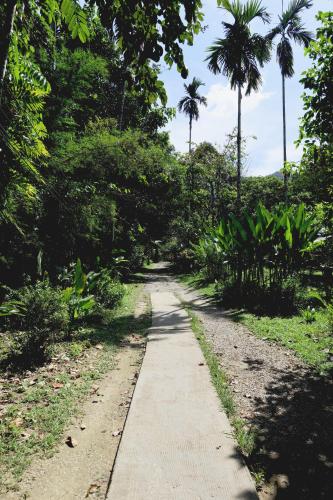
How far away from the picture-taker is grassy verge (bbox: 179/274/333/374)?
5.79 m

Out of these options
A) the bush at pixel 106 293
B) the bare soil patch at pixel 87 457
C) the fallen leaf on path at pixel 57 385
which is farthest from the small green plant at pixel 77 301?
the bare soil patch at pixel 87 457

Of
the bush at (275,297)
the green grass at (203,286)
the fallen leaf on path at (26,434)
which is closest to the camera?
the fallen leaf on path at (26,434)

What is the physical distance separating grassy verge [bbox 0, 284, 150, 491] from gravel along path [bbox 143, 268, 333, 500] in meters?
2.03

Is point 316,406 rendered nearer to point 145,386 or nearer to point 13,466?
point 145,386

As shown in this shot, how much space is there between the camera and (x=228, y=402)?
162 inches

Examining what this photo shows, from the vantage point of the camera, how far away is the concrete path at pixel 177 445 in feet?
8.68

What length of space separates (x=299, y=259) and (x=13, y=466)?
9362 mm

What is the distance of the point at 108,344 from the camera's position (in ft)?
22.5

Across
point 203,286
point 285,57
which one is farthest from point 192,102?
point 203,286

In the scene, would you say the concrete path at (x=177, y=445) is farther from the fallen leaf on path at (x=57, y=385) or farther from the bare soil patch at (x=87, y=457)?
the fallen leaf on path at (x=57, y=385)

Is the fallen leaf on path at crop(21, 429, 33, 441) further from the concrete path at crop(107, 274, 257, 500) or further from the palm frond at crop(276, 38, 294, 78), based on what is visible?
the palm frond at crop(276, 38, 294, 78)

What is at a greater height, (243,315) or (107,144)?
(107,144)

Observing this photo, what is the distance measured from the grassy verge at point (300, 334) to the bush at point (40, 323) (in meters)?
4.22

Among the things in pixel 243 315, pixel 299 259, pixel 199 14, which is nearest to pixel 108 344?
pixel 243 315
